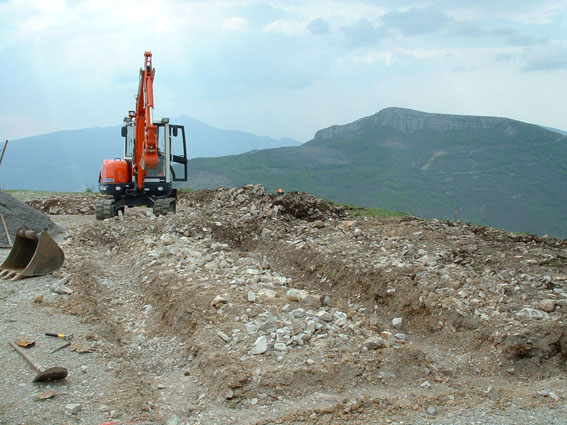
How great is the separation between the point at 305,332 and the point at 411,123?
214ft

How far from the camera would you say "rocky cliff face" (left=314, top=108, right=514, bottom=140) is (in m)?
65.8

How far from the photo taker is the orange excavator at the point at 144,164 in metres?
14.8

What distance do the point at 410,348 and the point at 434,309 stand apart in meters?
1.73

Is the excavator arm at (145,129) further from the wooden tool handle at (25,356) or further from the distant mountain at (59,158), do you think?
the distant mountain at (59,158)

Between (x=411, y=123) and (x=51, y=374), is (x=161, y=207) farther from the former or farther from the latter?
(x=411, y=123)

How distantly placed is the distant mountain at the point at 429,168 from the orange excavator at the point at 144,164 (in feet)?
96.7

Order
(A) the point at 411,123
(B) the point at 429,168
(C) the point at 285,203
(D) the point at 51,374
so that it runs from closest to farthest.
→ (D) the point at 51,374 < (C) the point at 285,203 < (B) the point at 429,168 < (A) the point at 411,123

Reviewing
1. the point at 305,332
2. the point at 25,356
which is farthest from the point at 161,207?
the point at 305,332

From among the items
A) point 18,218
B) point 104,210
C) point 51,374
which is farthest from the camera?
point 104,210

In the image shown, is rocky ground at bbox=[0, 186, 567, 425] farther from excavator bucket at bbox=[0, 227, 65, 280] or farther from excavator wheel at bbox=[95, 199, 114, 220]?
excavator wheel at bbox=[95, 199, 114, 220]

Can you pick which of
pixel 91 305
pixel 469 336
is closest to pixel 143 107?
pixel 91 305

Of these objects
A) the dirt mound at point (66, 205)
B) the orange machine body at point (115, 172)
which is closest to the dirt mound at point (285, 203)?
the orange machine body at point (115, 172)

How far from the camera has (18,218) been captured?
42.5ft

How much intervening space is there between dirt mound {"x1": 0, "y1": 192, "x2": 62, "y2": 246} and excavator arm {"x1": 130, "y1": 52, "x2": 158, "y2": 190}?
Result: 2.75 m
